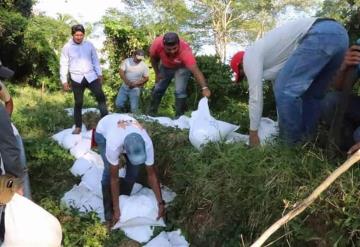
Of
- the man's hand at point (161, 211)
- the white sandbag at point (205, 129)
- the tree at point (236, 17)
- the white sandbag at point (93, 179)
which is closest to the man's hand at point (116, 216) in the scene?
the man's hand at point (161, 211)

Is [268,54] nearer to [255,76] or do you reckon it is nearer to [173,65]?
[255,76]

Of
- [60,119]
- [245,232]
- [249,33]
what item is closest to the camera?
[245,232]

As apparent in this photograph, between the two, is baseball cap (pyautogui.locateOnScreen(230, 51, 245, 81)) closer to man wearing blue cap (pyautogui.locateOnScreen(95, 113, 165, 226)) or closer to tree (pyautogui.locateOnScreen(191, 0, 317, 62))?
man wearing blue cap (pyautogui.locateOnScreen(95, 113, 165, 226))

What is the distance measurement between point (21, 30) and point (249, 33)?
21.7 meters

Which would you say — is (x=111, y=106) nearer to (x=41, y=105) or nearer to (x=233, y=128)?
(x=41, y=105)

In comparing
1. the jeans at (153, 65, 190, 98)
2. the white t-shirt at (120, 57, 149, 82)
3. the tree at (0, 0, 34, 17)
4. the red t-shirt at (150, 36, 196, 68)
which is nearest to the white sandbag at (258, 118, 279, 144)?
the red t-shirt at (150, 36, 196, 68)

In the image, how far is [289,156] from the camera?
314 cm

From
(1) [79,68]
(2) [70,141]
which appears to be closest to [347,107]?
(2) [70,141]

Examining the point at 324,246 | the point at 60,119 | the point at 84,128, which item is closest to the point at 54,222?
the point at 324,246

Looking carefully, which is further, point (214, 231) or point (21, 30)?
point (21, 30)

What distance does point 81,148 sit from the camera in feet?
19.2

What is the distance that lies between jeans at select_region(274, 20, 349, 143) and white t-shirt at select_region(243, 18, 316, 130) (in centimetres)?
9

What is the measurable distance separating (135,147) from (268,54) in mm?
1279

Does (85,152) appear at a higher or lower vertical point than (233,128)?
lower
